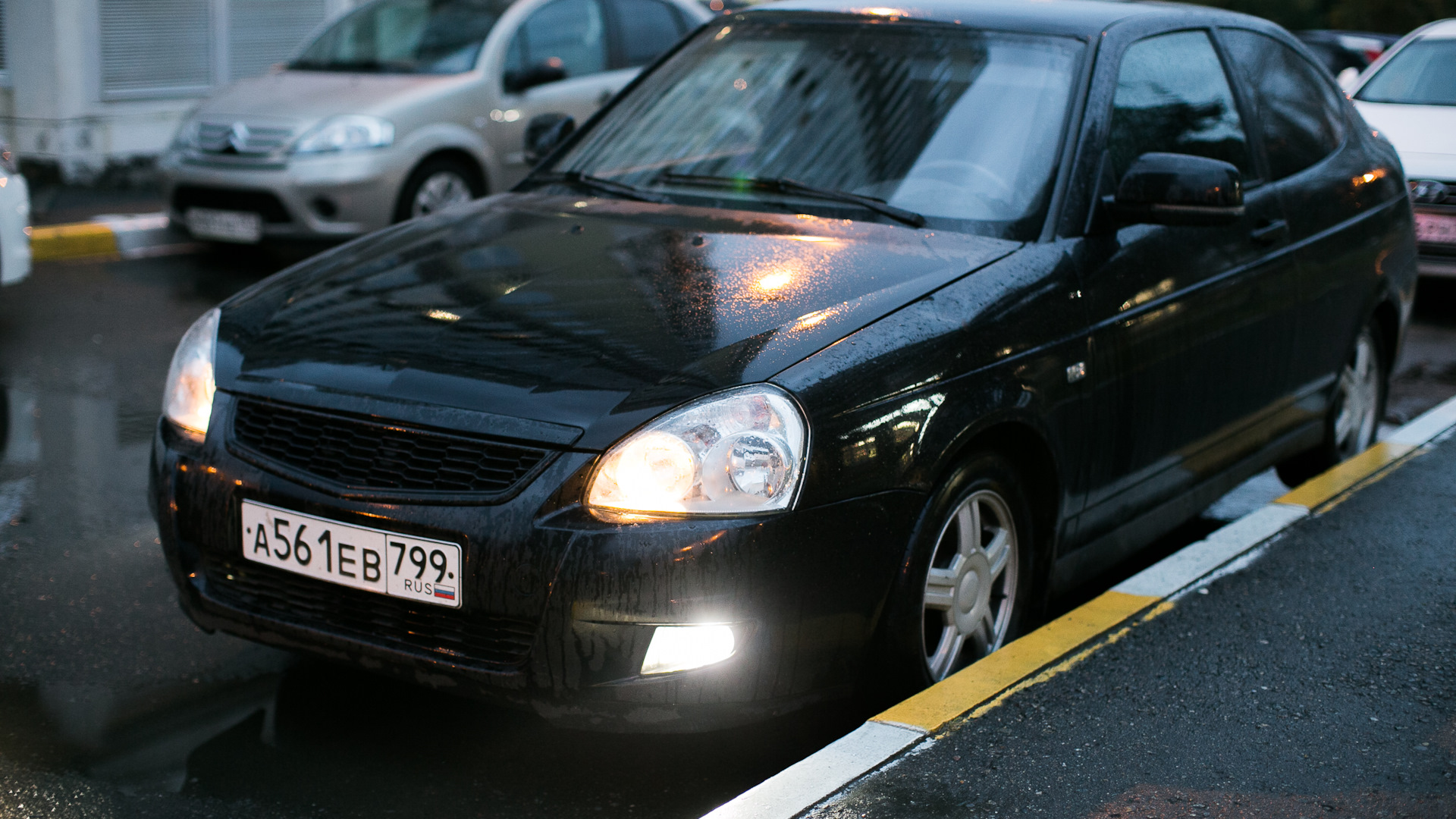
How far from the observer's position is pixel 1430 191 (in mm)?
8781

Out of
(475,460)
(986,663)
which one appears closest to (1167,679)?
→ (986,663)

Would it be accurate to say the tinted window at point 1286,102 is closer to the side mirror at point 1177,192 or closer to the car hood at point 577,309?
the side mirror at point 1177,192

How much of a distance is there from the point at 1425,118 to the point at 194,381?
8.17 m

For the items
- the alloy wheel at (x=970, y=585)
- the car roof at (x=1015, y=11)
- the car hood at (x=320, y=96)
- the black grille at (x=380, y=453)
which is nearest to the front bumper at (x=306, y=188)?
the car hood at (x=320, y=96)

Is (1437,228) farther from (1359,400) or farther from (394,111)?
(394,111)

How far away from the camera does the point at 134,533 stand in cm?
466

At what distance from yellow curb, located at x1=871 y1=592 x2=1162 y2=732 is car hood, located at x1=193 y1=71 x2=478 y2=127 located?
630cm

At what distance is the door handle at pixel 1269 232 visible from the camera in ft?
14.3

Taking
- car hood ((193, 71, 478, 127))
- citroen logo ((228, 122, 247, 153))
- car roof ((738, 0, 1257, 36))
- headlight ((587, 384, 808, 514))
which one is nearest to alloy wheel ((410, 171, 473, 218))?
car hood ((193, 71, 478, 127))

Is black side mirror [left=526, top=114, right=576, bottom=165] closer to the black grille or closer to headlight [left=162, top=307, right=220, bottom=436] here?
headlight [left=162, top=307, right=220, bottom=436]

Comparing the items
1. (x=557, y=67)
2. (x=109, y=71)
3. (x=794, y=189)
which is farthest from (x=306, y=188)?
(x=794, y=189)

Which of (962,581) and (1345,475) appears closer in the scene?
(962,581)

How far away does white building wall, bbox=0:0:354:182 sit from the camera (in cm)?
1154

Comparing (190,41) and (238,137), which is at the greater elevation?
(238,137)
